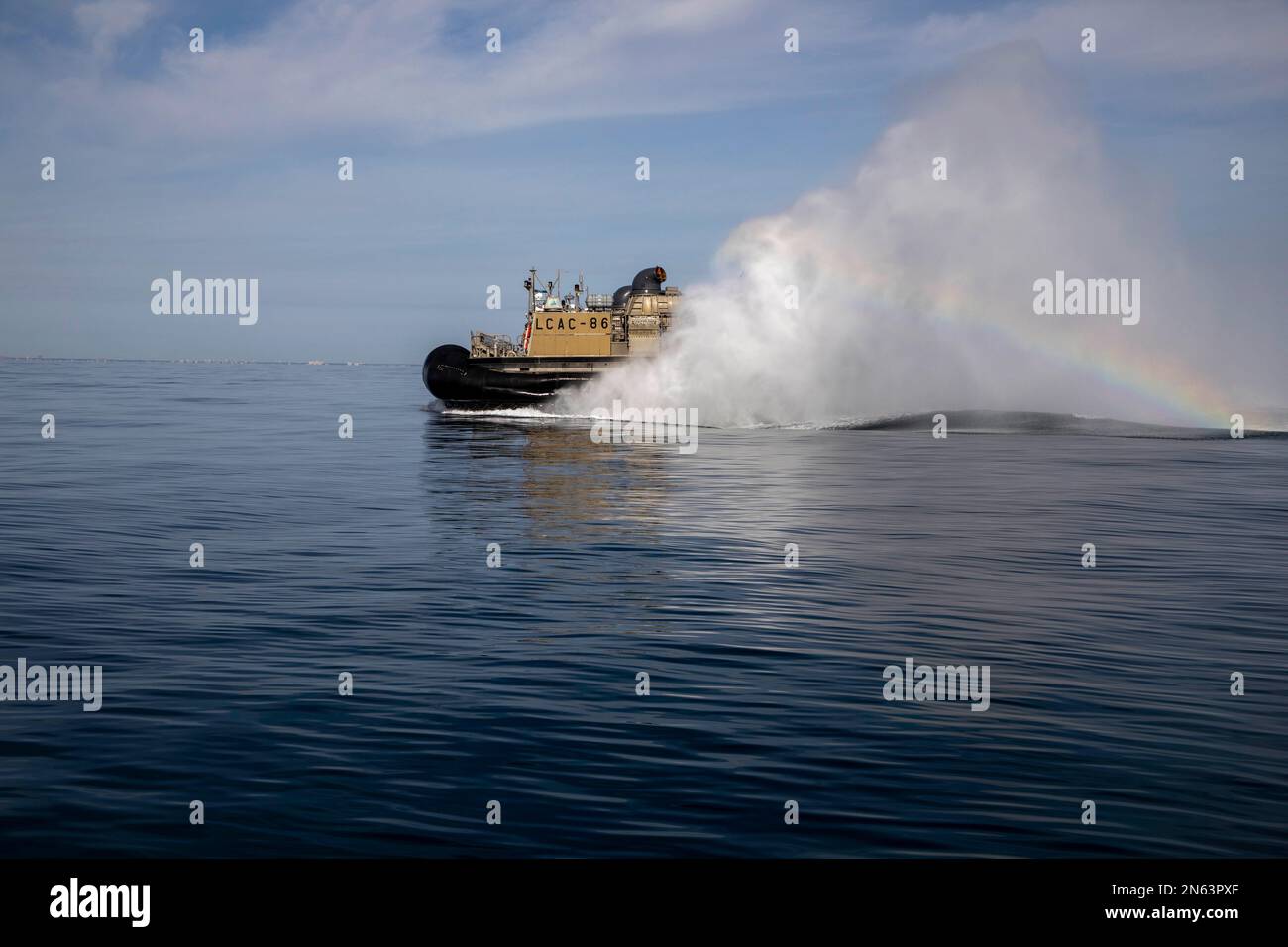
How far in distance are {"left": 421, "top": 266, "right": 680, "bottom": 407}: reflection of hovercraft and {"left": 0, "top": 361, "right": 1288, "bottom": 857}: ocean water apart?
34513 millimetres

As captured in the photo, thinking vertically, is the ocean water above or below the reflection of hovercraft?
below

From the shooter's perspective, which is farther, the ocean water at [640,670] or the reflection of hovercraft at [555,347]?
the reflection of hovercraft at [555,347]

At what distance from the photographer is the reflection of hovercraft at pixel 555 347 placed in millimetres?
59812

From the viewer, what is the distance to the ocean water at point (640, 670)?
22.7 ft

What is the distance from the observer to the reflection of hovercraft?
5981 centimetres

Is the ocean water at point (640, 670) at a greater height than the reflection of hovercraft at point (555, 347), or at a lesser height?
lesser

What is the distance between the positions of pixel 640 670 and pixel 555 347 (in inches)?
2073

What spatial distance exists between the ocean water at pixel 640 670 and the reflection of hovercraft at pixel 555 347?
3451 cm

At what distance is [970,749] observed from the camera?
8406mm

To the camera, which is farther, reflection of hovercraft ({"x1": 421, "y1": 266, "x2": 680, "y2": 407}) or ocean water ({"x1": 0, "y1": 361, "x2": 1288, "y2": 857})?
reflection of hovercraft ({"x1": 421, "y1": 266, "x2": 680, "y2": 407})

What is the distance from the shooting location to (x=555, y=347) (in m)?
62.4

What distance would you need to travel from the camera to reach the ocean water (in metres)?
6.93
